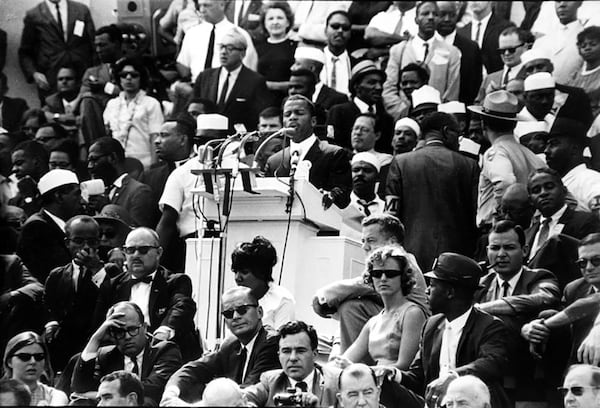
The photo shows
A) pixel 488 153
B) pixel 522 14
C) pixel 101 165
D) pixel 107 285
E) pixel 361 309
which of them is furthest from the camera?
pixel 522 14

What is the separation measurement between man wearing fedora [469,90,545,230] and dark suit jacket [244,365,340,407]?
126 inches

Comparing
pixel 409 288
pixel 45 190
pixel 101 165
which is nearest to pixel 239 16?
pixel 101 165

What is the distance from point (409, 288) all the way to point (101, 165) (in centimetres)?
547

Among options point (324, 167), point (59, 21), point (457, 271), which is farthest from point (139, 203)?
point (59, 21)

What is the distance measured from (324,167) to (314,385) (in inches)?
136

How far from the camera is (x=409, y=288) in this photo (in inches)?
467

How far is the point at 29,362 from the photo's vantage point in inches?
473

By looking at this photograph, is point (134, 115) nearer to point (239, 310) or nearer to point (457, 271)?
point (239, 310)

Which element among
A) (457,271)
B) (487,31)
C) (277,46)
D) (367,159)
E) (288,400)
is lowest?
(288,400)

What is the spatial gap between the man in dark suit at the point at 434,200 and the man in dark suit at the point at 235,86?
3412 mm

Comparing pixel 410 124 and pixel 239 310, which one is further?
pixel 410 124

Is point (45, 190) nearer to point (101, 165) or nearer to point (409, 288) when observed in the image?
point (101, 165)

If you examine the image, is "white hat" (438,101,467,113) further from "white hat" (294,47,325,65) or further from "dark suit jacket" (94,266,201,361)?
"dark suit jacket" (94,266,201,361)

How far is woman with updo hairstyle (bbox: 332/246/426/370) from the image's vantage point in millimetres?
11672
